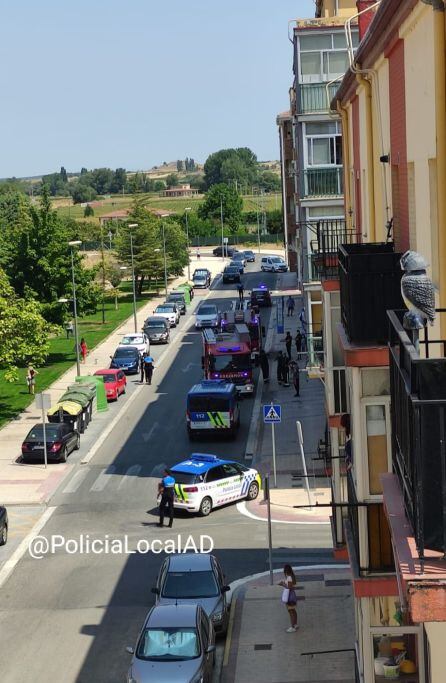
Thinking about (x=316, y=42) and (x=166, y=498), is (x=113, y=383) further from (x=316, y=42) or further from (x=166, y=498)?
(x=166, y=498)

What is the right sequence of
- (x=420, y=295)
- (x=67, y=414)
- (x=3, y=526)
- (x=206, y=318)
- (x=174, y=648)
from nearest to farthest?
1. (x=420, y=295)
2. (x=174, y=648)
3. (x=3, y=526)
4. (x=67, y=414)
5. (x=206, y=318)

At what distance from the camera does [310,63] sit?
125 feet

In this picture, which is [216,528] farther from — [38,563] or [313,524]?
[38,563]

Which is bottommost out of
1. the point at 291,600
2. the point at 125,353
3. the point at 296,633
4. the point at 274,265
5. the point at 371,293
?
the point at 296,633

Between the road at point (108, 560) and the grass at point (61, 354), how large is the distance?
20.7 feet

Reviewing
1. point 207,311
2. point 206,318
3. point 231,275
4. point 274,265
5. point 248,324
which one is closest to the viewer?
point 248,324

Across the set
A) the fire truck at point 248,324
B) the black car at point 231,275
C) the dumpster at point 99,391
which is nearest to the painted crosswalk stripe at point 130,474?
the dumpster at point 99,391

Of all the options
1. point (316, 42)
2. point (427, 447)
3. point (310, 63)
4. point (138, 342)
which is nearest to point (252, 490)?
point (310, 63)

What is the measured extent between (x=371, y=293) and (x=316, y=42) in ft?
91.6

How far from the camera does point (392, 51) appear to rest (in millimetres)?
13125

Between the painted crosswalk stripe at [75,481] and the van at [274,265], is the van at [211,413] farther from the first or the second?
the van at [274,265]

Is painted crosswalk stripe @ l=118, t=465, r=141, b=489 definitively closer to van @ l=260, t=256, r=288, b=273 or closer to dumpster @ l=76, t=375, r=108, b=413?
dumpster @ l=76, t=375, r=108, b=413

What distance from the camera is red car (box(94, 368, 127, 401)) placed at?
46.8 m

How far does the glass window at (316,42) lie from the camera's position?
125 feet
